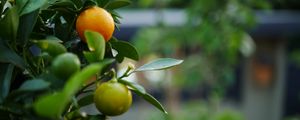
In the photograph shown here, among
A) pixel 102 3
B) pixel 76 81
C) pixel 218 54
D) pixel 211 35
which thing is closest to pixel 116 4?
pixel 102 3

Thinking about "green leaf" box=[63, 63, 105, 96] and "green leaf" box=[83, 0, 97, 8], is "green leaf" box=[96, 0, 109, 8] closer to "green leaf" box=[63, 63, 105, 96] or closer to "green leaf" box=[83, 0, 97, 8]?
"green leaf" box=[83, 0, 97, 8]

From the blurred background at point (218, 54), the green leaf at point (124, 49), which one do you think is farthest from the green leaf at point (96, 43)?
the blurred background at point (218, 54)

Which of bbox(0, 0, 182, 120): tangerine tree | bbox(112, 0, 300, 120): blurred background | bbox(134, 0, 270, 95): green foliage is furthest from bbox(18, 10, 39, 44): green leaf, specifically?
bbox(134, 0, 270, 95): green foliage

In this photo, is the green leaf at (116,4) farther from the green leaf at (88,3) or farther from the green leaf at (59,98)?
the green leaf at (59,98)

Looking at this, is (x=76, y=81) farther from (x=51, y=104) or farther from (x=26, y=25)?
(x=26, y=25)

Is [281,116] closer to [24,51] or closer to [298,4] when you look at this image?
[298,4]

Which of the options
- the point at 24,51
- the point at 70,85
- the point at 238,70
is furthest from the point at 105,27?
the point at 238,70

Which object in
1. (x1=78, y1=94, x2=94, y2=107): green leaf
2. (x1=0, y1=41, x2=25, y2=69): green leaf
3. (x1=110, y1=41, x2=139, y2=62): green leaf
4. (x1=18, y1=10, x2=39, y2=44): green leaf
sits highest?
(x1=18, y1=10, x2=39, y2=44): green leaf
